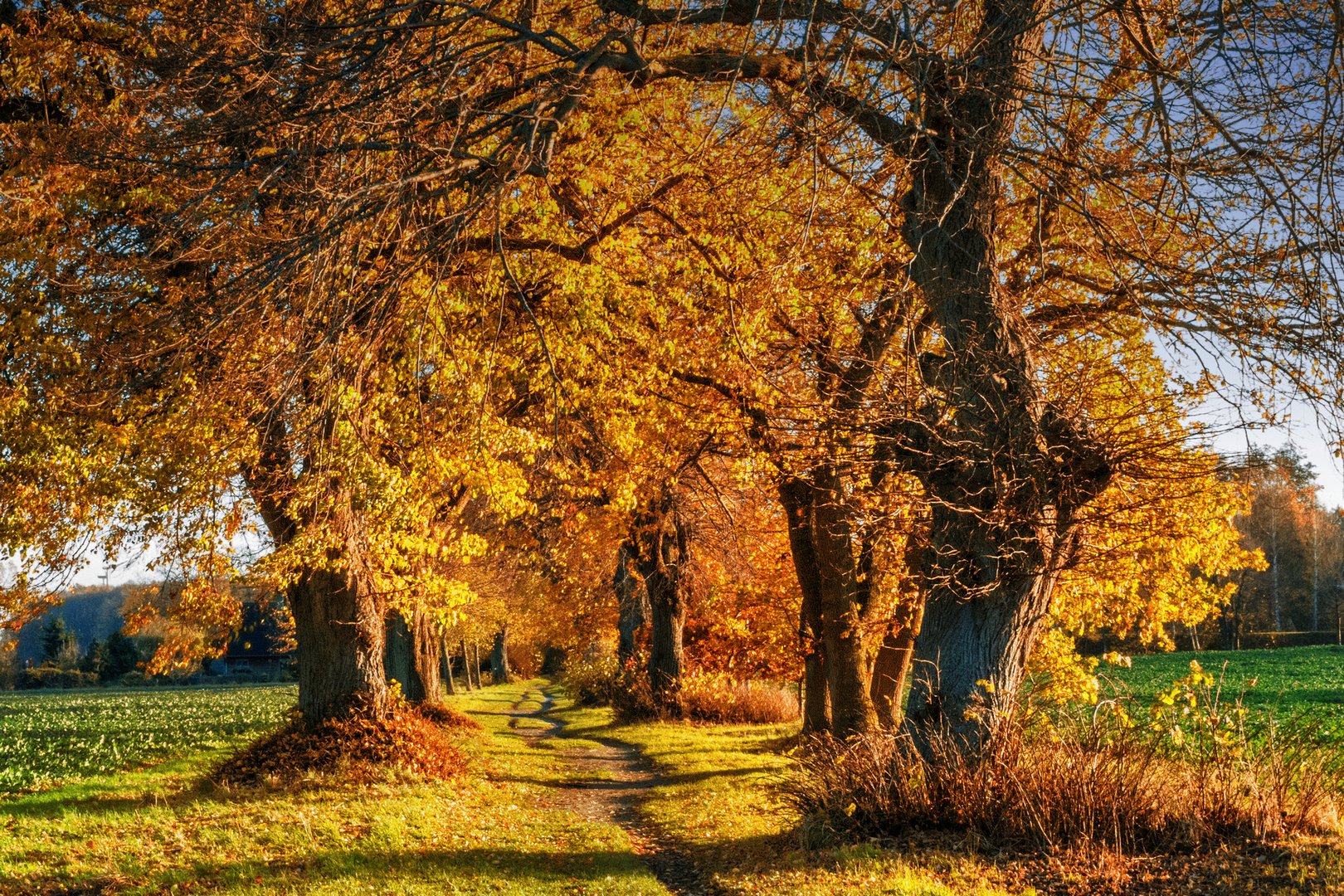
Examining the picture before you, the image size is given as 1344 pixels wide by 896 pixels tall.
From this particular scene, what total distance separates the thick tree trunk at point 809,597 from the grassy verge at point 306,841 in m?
5.29

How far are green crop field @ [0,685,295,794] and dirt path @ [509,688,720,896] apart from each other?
17.2ft

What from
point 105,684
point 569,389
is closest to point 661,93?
point 569,389

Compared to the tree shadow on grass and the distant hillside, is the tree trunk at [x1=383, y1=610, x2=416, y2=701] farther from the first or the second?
the distant hillside

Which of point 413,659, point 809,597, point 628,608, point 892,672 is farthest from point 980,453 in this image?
point 628,608

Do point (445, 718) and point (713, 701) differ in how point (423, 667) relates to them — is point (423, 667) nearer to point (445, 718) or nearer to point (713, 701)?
point (445, 718)

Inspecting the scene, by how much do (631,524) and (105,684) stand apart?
198 feet

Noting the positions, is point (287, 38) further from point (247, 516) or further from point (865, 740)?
point (865, 740)

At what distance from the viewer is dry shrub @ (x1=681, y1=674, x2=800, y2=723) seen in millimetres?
24297

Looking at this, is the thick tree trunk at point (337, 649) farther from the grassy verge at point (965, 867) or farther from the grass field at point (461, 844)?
the grassy verge at point (965, 867)

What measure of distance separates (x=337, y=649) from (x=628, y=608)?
18.1m

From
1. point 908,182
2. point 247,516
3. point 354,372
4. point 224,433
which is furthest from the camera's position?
point 247,516

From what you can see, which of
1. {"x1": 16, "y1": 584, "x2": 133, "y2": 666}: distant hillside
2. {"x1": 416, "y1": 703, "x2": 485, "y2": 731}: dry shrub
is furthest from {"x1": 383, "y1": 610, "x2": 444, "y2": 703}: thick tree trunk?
{"x1": 16, "y1": 584, "x2": 133, "y2": 666}: distant hillside

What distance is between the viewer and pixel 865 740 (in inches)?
360

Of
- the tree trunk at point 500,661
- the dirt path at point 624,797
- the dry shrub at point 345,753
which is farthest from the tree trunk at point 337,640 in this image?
the tree trunk at point 500,661
